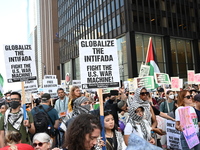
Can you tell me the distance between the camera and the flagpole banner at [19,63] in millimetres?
5551

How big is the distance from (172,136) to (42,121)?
3.32 meters

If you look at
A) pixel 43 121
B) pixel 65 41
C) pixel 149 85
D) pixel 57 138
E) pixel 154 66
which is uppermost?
pixel 65 41

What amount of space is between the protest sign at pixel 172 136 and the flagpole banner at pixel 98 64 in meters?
2.22

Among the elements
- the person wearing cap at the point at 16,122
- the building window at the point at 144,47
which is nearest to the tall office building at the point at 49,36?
the building window at the point at 144,47

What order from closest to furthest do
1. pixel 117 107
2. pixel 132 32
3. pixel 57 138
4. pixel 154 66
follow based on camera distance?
pixel 117 107 → pixel 57 138 → pixel 154 66 → pixel 132 32

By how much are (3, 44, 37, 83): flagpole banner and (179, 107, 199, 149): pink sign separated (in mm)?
3737

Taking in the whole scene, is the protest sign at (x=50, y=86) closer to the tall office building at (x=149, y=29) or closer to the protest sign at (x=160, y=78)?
the protest sign at (x=160, y=78)

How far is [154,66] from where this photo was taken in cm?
852


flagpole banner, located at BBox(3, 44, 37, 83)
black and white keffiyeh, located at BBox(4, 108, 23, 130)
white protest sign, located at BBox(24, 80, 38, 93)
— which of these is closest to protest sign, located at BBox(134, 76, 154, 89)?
white protest sign, located at BBox(24, 80, 38, 93)

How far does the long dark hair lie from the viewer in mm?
2117

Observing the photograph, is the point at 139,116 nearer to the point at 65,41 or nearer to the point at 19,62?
the point at 19,62

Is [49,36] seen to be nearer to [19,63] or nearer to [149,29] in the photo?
[149,29]

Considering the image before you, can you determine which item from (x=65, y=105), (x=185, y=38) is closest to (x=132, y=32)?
(x=185, y=38)

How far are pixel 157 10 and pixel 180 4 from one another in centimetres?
592
